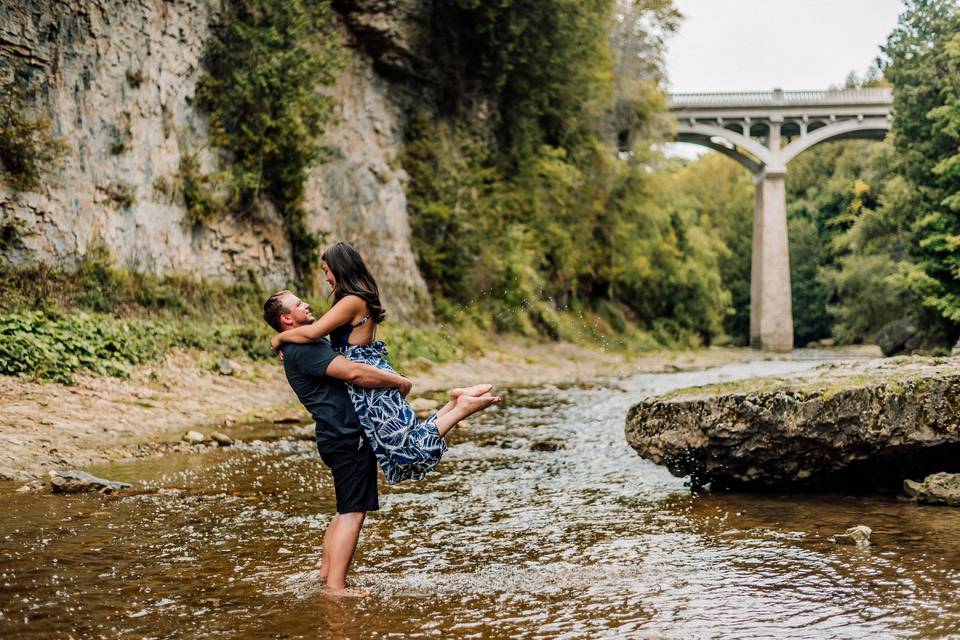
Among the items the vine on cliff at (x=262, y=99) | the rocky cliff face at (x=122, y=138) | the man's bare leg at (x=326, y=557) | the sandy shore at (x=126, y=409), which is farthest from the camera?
the vine on cliff at (x=262, y=99)

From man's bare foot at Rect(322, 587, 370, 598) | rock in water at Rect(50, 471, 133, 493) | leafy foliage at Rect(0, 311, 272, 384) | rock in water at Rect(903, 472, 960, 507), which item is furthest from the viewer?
leafy foliage at Rect(0, 311, 272, 384)

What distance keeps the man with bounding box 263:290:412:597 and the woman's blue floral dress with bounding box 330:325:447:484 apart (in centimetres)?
6

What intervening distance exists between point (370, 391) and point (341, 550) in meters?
0.78

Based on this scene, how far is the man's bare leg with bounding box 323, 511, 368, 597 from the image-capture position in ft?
13.8

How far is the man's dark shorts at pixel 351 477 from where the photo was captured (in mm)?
4441

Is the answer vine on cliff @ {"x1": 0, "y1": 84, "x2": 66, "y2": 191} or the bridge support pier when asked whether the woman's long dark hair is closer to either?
vine on cliff @ {"x1": 0, "y1": 84, "x2": 66, "y2": 191}

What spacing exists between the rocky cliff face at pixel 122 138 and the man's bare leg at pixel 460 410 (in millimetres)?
9341

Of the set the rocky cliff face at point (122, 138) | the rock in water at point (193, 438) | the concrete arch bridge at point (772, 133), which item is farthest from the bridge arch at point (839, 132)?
the rock in water at point (193, 438)

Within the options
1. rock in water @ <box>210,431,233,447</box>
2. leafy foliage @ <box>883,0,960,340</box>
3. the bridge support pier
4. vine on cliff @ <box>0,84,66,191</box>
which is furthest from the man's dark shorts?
the bridge support pier

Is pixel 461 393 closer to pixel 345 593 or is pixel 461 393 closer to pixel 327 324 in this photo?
pixel 327 324

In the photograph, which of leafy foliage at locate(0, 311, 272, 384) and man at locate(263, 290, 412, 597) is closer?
man at locate(263, 290, 412, 597)

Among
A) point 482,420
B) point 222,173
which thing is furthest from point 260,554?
point 222,173

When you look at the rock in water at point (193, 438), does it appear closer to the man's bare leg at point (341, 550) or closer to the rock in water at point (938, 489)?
the man's bare leg at point (341, 550)

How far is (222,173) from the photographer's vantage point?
16.5 metres
